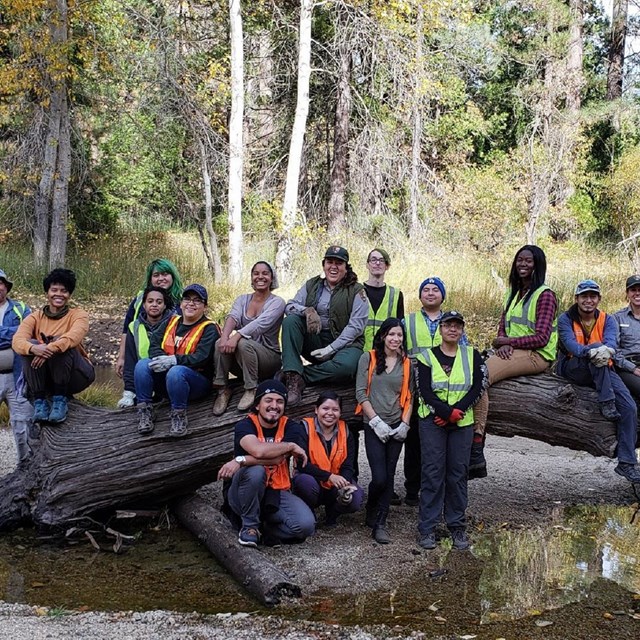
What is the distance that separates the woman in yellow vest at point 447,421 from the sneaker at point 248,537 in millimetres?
1300

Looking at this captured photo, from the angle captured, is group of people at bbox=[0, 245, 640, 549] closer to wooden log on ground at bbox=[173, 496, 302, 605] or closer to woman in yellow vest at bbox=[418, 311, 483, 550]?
woman in yellow vest at bbox=[418, 311, 483, 550]

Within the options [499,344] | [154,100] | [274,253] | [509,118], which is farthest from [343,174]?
[499,344]

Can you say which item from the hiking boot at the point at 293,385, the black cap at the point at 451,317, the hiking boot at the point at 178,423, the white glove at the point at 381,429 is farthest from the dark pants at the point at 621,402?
the hiking boot at the point at 178,423

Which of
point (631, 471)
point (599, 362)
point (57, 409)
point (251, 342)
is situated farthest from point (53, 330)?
point (631, 471)

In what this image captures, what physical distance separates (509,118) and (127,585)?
25185 mm

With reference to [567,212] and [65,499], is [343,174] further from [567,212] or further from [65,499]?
[65,499]

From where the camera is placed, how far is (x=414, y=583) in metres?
5.82

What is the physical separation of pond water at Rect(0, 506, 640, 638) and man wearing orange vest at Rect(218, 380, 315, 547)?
0.48 metres

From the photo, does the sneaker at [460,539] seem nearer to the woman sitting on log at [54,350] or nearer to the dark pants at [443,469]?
the dark pants at [443,469]

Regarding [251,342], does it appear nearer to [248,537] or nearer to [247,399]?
[247,399]

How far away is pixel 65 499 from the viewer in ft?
22.7

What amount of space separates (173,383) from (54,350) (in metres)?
1.02

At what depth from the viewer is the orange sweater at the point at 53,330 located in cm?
679

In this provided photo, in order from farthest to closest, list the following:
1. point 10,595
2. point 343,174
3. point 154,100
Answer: point 343,174, point 154,100, point 10,595
